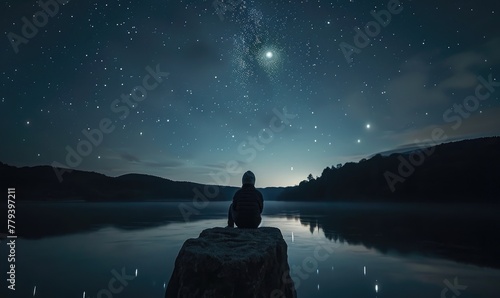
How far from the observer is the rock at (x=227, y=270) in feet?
13.4

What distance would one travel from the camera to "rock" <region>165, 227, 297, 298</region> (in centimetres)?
409

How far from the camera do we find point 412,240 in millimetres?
22266

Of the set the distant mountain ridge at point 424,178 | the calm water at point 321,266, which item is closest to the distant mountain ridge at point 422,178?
the distant mountain ridge at point 424,178

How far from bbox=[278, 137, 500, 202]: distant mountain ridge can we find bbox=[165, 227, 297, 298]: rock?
391 ft

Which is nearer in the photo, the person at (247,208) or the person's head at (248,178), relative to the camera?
the person at (247,208)

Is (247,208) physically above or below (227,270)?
above

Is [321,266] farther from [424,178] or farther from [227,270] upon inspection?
[424,178]
